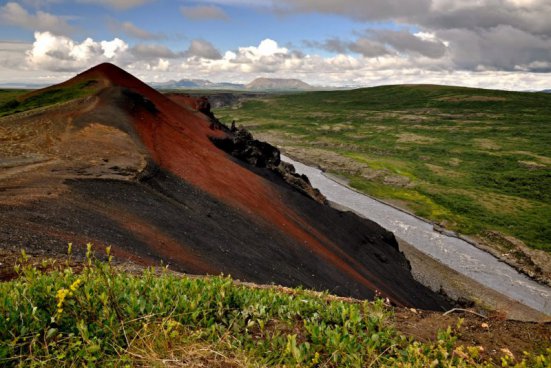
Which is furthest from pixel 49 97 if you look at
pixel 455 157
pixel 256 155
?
pixel 455 157

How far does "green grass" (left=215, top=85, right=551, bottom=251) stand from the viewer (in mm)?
68938

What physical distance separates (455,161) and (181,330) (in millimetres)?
115295

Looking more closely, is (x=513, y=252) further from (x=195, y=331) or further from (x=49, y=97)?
(x=195, y=331)

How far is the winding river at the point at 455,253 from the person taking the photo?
144ft

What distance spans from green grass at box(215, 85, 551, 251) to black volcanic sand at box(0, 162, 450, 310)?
44.7 metres

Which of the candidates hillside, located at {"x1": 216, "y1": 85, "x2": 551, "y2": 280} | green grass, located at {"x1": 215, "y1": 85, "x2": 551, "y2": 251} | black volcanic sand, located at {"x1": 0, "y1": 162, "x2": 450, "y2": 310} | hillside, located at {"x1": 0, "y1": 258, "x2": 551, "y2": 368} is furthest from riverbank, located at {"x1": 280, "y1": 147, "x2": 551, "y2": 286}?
hillside, located at {"x1": 0, "y1": 258, "x2": 551, "y2": 368}

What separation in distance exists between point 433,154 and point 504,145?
27.0 metres

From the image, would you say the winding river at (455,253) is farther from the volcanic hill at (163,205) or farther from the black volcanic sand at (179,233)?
the black volcanic sand at (179,233)

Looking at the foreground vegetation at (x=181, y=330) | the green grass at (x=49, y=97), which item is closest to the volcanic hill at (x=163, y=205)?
the green grass at (x=49, y=97)

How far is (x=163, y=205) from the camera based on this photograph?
21562 mm

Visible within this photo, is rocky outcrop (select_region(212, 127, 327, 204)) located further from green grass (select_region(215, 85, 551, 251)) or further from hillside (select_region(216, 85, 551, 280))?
green grass (select_region(215, 85, 551, 251))

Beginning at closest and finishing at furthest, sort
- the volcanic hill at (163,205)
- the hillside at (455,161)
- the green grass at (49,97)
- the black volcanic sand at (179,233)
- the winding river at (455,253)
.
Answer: the black volcanic sand at (179,233)
the volcanic hill at (163,205)
the green grass at (49,97)
the winding river at (455,253)
the hillside at (455,161)

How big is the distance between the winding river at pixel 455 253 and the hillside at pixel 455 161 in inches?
113

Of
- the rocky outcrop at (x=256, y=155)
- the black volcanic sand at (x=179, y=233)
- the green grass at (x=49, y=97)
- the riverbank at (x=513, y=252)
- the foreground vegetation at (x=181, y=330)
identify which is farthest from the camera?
the riverbank at (x=513, y=252)
